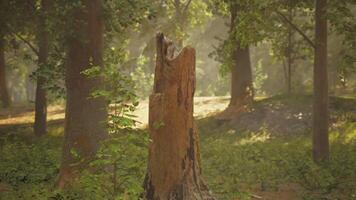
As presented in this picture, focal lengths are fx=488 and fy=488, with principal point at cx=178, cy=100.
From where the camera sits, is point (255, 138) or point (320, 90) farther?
point (255, 138)

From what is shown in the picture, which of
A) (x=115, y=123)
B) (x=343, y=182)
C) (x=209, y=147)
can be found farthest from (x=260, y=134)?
(x=115, y=123)

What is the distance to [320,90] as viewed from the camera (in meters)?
15.1

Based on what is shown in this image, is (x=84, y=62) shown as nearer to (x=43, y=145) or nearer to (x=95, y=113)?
(x=95, y=113)

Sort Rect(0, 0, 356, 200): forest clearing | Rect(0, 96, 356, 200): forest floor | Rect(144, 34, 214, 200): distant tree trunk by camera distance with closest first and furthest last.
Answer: Rect(0, 0, 356, 200): forest clearing < Rect(144, 34, 214, 200): distant tree trunk < Rect(0, 96, 356, 200): forest floor

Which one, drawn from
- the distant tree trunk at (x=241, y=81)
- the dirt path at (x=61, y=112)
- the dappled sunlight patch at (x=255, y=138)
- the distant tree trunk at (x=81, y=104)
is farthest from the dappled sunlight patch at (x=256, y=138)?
the distant tree trunk at (x=81, y=104)

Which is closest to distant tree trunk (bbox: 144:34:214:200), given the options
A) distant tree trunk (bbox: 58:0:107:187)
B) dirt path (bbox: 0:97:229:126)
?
distant tree trunk (bbox: 58:0:107:187)

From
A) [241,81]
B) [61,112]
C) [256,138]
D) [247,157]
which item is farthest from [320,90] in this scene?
[61,112]

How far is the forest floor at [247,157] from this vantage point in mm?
10672

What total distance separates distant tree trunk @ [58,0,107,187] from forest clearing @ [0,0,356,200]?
0.03 metres

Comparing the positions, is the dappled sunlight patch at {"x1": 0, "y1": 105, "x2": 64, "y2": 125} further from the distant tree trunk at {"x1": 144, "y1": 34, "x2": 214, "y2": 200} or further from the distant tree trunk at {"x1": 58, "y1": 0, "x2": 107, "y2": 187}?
the distant tree trunk at {"x1": 144, "y1": 34, "x2": 214, "y2": 200}

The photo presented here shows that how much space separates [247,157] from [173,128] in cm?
826

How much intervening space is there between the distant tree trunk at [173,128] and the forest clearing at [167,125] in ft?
0.06

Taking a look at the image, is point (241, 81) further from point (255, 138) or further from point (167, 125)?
point (167, 125)

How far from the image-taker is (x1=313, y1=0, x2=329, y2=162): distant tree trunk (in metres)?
14.9
